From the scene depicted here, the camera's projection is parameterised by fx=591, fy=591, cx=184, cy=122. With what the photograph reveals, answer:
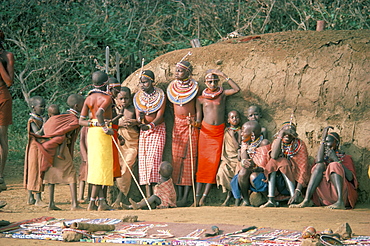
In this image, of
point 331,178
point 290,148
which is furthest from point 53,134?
point 331,178

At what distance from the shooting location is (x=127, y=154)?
28.8 feet

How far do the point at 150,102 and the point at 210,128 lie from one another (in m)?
0.96

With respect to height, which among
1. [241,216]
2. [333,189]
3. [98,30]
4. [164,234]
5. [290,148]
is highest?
[98,30]

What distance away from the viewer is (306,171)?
8109 mm

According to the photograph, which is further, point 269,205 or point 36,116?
point 36,116

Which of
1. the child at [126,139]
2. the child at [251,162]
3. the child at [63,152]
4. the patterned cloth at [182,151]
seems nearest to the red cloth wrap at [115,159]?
the child at [126,139]

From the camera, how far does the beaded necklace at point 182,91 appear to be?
8.71 meters

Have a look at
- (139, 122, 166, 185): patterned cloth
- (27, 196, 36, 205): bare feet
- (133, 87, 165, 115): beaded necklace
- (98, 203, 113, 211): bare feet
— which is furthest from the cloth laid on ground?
(133, 87, 165, 115): beaded necklace

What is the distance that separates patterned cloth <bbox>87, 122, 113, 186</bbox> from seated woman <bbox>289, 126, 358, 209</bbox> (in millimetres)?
2515

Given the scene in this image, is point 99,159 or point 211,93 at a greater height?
point 211,93

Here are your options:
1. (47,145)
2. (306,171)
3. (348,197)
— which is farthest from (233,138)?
(47,145)

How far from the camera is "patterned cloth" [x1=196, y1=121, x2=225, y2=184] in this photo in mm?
8672

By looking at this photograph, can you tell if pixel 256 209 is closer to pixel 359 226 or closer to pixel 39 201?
pixel 359 226

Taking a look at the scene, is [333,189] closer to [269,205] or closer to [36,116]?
[269,205]
